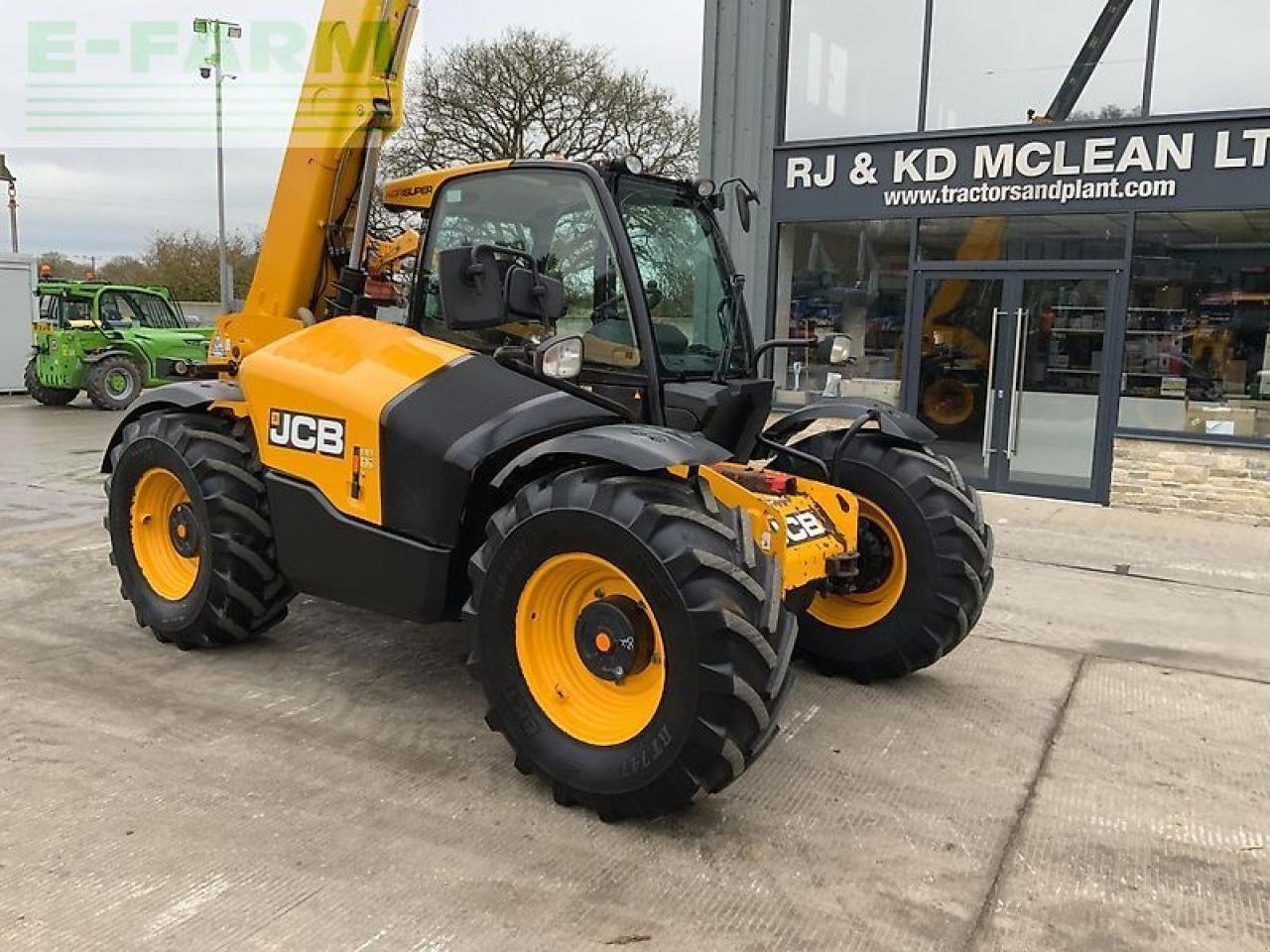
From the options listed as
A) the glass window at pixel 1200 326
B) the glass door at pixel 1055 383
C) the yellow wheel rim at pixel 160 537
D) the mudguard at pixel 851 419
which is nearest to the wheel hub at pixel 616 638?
the mudguard at pixel 851 419

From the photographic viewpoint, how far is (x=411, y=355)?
425cm

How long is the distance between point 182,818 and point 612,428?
6.13 feet

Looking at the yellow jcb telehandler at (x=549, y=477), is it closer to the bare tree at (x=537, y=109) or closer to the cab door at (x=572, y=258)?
the cab door at (x=572, y=258)

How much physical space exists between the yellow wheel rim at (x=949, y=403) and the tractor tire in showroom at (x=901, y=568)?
655cm

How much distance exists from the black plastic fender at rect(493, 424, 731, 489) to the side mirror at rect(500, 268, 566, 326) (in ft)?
1.60

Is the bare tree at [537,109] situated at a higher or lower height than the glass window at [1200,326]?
higher

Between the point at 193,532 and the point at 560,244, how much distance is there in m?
2.24

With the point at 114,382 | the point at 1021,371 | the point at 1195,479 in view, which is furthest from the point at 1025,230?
the point at 114,382

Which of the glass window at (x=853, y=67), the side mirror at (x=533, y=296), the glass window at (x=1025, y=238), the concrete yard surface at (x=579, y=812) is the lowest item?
the concrete yard surface at (x=579, y=812)

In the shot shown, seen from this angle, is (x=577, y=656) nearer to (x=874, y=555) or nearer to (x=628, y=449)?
(x=628, y=449)

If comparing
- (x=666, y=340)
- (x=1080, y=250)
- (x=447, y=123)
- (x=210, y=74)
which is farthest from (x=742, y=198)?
(x=210, y=74)

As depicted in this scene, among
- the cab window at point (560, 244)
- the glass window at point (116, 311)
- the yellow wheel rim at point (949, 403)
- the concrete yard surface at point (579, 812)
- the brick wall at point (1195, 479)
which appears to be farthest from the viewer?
the glass window at point (116, 311)

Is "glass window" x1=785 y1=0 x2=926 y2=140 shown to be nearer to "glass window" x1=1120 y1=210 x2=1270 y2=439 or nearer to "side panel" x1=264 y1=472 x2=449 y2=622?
"glass window" x1=1120 y1=210 x2=1270 y2=439

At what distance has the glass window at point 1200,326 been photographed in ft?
31.9
